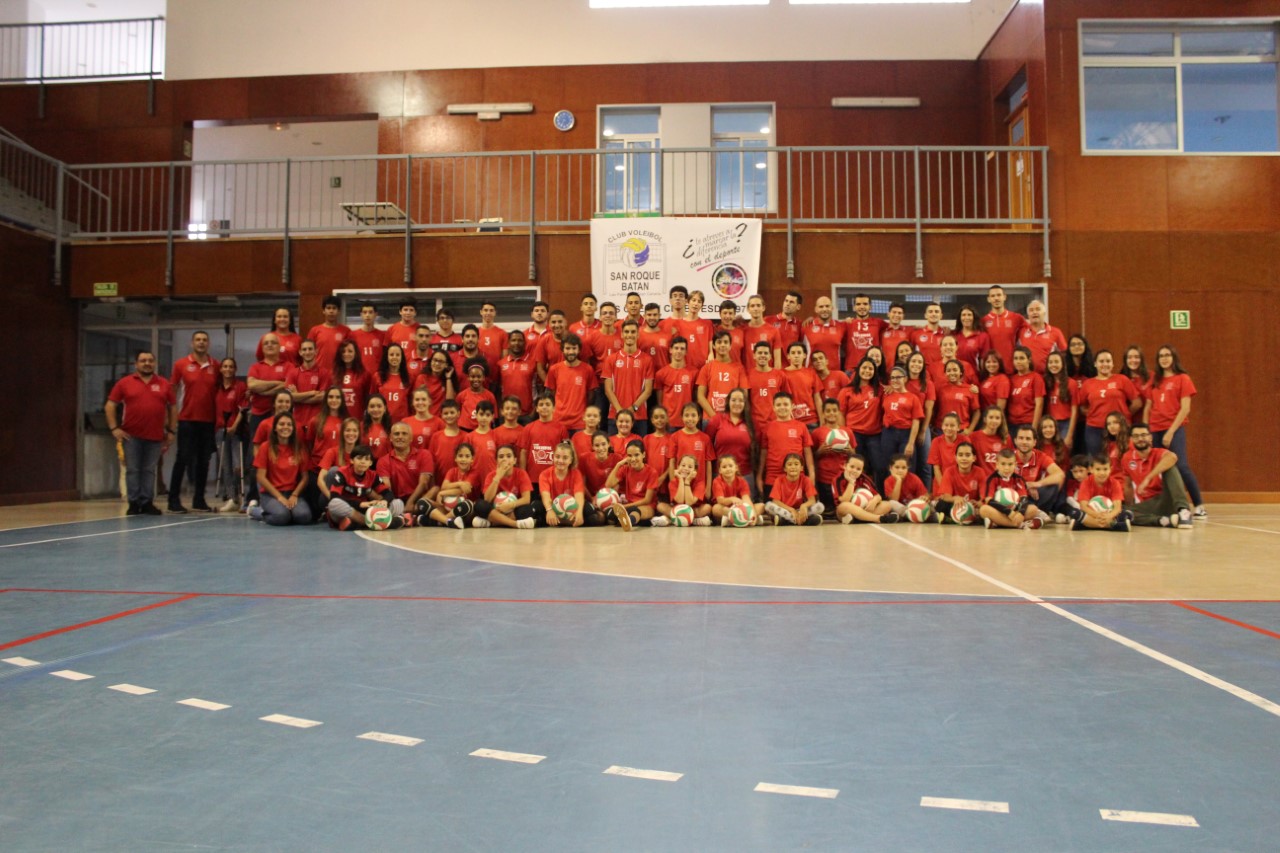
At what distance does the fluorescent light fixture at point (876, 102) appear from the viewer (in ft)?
48.3

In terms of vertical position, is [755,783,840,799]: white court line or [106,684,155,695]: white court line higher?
[106,684,155,695]: white court line

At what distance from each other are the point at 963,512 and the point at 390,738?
6913 mm

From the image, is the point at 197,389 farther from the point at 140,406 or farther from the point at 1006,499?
the point at 1006,499

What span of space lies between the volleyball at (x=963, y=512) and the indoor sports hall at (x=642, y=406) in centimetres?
56

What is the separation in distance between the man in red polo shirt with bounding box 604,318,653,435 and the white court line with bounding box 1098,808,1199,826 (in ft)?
24.4

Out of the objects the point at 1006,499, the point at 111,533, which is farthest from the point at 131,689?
the point at 1006,499

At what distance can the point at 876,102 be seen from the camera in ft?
48.3

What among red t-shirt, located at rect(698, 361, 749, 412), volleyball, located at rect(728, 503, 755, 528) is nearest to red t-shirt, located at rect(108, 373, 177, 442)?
red t-shirt, located at rect(698, 361, 749, 412)

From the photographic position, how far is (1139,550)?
6.34 metres

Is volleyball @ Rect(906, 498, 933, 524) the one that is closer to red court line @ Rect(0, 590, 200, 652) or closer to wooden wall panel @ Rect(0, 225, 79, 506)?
red court line @ Rect(0, 590, 200, 652)

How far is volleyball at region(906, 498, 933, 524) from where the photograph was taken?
330 inches

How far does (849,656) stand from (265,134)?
1984 cm

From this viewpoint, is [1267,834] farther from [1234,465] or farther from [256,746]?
A: [1234,465]

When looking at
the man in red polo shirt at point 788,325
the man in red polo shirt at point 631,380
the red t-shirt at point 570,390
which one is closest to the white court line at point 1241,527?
the man in red polo shirt at point 788,325
